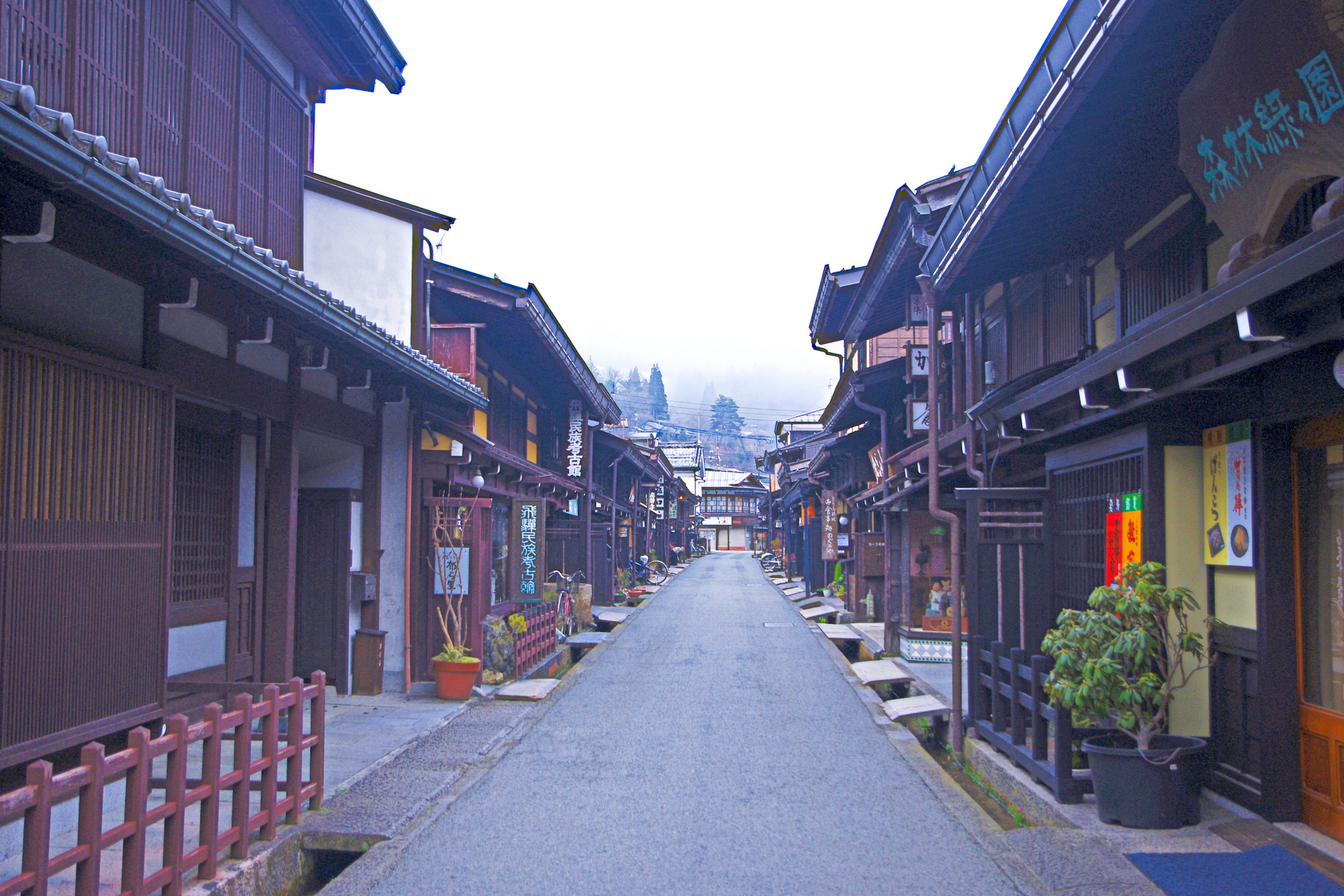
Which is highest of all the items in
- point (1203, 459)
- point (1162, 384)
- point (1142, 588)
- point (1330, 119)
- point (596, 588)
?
point (1330, 119)

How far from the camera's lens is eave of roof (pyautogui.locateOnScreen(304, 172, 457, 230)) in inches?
501

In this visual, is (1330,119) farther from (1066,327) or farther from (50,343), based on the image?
(50,343)

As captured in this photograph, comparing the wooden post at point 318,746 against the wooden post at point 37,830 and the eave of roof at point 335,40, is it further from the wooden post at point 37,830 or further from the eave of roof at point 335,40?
the eave of roof at point 335,40

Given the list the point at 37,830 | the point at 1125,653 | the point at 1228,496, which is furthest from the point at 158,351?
the point at 1228,496

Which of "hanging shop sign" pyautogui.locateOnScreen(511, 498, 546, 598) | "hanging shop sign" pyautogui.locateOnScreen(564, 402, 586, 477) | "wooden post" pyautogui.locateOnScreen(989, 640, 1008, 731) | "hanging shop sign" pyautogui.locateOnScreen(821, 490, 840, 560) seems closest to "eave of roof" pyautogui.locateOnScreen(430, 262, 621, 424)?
"hanging shop sign" pyautogui.locateOnScreen(511, 498, 546, 598)

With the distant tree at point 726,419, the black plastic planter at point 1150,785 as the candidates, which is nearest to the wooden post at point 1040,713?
the black plastic planter at point 1150,785

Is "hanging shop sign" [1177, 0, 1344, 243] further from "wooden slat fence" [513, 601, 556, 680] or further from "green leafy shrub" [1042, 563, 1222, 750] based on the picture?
"wooden slat fence" [513, 601, 556, 680]

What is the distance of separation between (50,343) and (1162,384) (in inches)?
295

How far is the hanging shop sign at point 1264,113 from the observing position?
4734 mm

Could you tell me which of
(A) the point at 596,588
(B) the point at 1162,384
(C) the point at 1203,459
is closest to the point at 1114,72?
(B) the point at 1162,384

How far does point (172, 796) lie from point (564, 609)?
51.8ft

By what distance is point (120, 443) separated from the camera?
6.47 meters

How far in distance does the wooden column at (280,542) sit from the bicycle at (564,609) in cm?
886

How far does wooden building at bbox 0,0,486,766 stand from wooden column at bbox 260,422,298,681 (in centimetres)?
3
